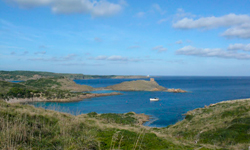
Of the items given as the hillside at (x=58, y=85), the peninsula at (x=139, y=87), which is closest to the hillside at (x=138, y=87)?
the peninsula at (x=139, y=87)

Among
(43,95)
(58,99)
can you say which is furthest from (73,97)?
(43,95)

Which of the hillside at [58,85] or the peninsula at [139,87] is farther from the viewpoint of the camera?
the peninsula at [139,87]

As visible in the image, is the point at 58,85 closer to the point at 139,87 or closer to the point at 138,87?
the point at 138,87

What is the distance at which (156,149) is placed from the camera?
8.42 metres

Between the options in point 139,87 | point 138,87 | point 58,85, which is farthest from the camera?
point 139,87

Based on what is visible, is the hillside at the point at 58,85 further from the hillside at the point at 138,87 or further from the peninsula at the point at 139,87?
the hillside at the point at 138,87

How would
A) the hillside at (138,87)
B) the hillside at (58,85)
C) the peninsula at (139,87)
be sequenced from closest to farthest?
1. the hillside at (58,85)
2. the peninsula at (139,87)
3. the hillside at (138,87)

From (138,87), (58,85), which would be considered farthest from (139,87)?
(58,85)

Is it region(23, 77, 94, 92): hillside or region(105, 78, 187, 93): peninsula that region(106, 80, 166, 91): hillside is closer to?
region(105, 78, 187, 93): peninsula

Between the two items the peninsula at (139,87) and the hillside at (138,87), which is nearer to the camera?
the peninsula at (139,87)

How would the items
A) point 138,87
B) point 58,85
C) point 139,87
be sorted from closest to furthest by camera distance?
point 58,85
point 138,87
point 139,87

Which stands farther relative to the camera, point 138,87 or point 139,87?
point 139,87

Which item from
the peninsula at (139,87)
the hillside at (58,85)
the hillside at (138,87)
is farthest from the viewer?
the hillside at (138,87)

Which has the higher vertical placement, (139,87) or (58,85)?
(58,85)
